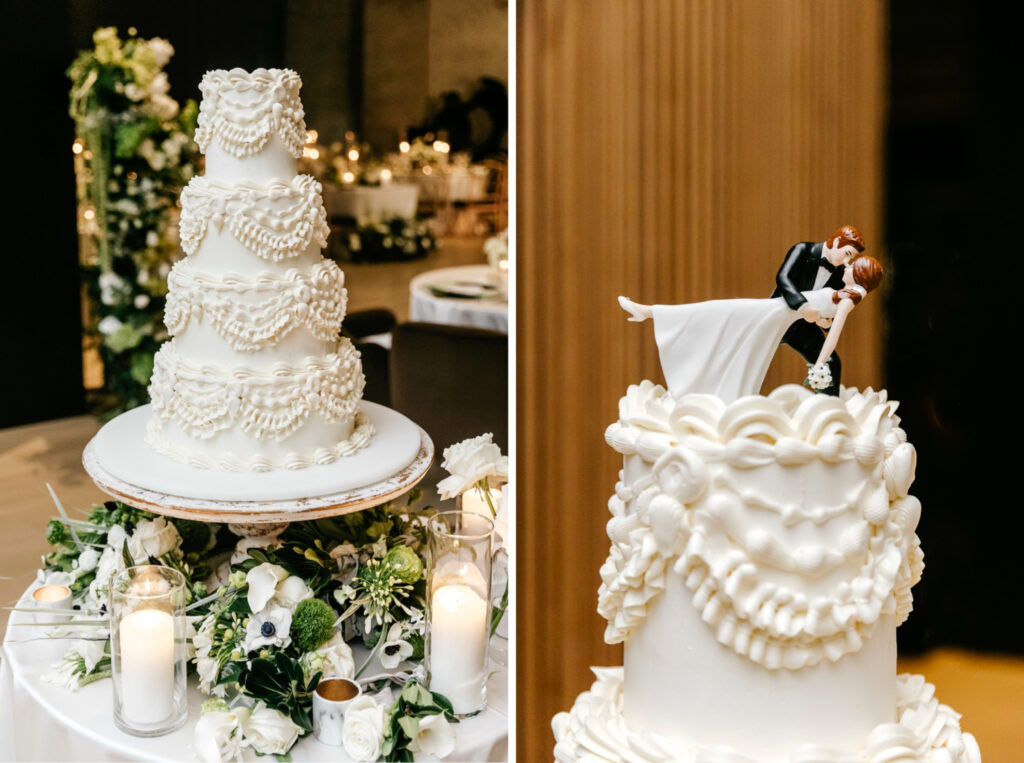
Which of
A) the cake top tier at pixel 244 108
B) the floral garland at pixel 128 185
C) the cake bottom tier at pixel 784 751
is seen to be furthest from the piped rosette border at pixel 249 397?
the floral garland at pixel 128 185

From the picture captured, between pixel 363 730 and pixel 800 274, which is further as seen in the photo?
pixel 363 730

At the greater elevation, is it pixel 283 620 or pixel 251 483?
pixel 251 483

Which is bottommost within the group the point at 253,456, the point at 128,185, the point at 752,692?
the point at 752,692

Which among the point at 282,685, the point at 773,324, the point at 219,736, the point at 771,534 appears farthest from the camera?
the point at 282,685

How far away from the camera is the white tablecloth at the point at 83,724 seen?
6.47 feet

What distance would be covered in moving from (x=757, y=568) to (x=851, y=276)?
46cm

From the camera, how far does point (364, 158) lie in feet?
15.1

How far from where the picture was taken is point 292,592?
220cm

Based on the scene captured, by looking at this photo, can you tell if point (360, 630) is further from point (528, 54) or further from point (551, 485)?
point (528, 54)

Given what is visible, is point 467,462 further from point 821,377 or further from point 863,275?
point 863,275

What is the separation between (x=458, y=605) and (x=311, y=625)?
35 cm

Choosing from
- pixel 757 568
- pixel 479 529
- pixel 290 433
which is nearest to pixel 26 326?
pixel 290 433

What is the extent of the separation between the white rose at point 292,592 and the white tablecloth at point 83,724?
28cm

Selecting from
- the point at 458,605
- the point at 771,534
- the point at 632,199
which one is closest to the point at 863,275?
the point at 771,534
